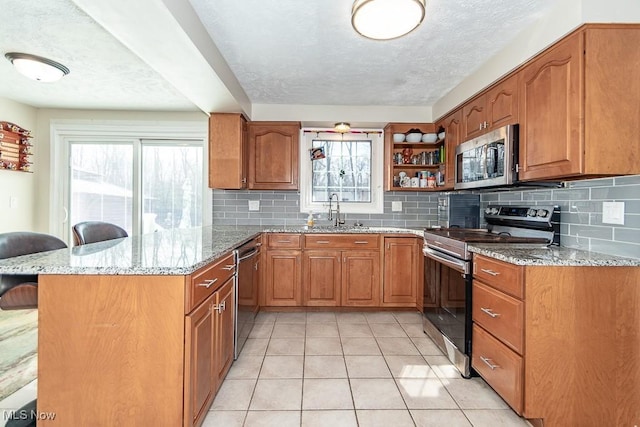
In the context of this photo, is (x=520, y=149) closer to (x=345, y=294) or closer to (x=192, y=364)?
(x=345, y=294)

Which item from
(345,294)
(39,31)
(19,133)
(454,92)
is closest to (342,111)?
(454,92)

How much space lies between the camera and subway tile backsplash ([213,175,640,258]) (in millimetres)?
1634

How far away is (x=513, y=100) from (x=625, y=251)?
44.9 inches

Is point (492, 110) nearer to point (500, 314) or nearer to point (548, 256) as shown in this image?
point (548, 256)

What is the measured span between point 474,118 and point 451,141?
44cm

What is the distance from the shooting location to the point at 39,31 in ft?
7.13

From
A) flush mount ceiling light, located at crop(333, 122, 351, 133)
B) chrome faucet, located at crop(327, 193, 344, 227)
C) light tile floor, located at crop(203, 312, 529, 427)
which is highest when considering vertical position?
flush mount ceiling light, located at crop(333, 122, 351, 133)

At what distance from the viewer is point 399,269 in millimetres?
3236

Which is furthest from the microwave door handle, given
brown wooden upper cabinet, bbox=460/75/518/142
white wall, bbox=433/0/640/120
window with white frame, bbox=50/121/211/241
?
window with white frame, bbox=50/121/211/241

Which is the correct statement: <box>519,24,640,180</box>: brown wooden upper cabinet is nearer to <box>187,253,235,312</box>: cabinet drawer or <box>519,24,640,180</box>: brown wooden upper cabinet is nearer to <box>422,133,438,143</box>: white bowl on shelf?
<box>422,133,438,143</box>: white bowl on shelf

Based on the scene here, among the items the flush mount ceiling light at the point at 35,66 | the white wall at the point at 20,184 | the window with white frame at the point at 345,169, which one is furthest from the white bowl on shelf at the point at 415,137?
the white wall at the point at 20,184

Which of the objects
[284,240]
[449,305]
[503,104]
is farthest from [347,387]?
[503,104]

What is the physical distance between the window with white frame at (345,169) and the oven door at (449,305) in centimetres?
136

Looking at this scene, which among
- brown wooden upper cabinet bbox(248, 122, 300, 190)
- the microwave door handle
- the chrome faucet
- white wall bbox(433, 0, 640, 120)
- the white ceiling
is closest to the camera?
white wall bbox(433, 0, 640, 120)
